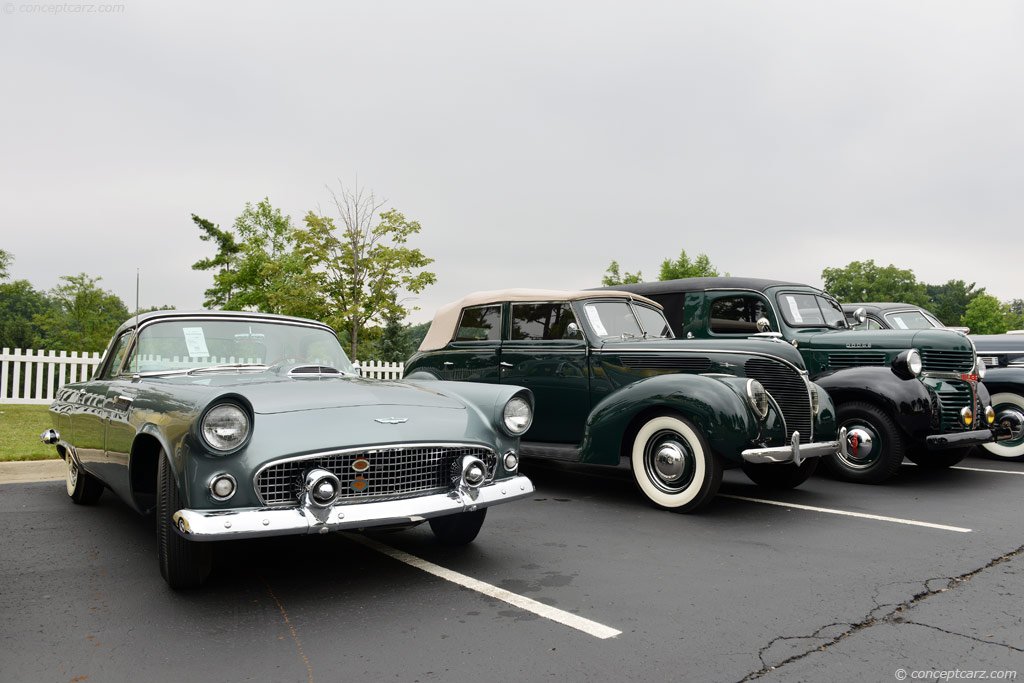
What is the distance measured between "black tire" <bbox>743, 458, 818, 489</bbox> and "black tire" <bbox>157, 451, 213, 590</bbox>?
4720 mm

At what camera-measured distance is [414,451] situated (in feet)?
11.3

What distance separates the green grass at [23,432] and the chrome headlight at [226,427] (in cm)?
571

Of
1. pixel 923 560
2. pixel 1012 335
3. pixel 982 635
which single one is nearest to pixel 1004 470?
pixel 1012 335

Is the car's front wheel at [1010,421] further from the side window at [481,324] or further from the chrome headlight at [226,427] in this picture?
the chrome headlight at [226,427]

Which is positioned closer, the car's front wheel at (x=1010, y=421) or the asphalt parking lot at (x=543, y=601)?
the asphalt parking lot at (x=543, y=601)

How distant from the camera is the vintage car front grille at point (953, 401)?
7031mm

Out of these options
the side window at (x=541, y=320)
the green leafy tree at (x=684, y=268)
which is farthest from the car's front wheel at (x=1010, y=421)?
the green leafy tree at (x=684, y=268)

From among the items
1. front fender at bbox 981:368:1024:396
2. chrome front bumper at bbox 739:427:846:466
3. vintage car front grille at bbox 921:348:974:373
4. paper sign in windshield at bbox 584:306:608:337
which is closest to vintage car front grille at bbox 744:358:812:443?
chrome front bumper at bbox 739:427:846:466

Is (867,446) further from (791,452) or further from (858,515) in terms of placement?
(791,452)

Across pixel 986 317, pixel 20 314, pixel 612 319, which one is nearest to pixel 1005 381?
pixel 612 319

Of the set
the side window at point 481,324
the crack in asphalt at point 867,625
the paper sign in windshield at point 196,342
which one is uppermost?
the side window at point 481,324

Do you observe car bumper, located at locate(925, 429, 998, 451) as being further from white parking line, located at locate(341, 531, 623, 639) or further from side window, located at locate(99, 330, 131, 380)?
side window, located at locate(99, 330, 131, 380)

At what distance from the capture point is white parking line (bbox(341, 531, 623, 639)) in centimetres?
300

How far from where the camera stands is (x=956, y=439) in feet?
22.0
